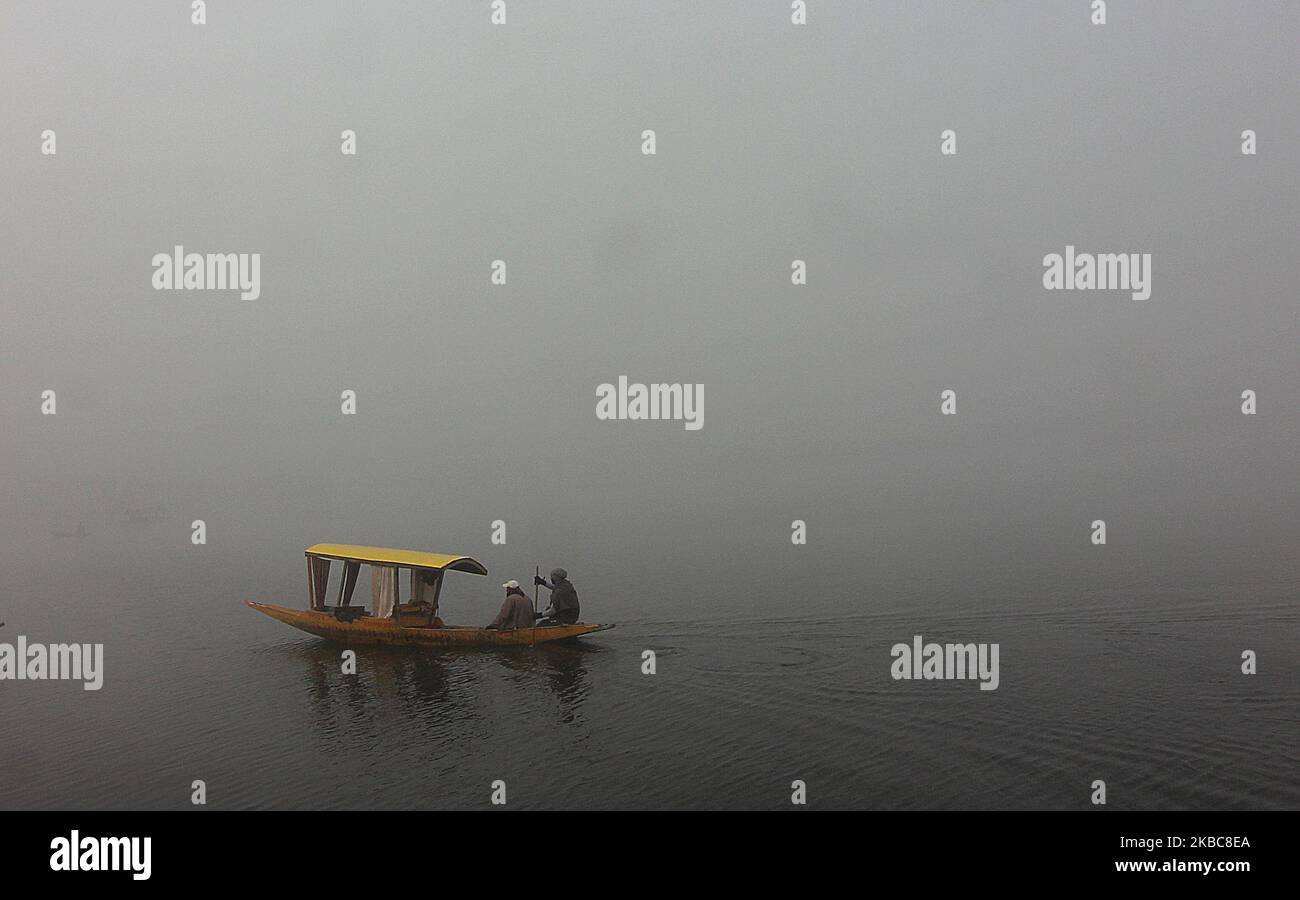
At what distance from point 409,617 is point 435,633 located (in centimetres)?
104

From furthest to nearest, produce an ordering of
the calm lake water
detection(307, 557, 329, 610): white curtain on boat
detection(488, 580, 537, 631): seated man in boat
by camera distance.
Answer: detection(307, 557, 329, 610): white curtain on boat → detection(488, 580, 537, 631): seated man in boat → the calm lake water

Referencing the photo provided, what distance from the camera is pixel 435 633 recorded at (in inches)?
1207

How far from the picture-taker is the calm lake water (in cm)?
2131

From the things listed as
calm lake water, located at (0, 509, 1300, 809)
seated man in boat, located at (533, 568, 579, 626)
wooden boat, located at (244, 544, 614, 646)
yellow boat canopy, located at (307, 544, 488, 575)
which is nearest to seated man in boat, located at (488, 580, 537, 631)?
wooden boat, located at (244, 544, 614, 646)

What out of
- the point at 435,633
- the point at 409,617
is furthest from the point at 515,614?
the point at 409,617

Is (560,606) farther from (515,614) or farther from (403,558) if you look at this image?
(403,558)

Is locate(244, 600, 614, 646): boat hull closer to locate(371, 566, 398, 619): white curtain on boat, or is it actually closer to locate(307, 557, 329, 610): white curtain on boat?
locate(371, 566, 398, 619): white curtain on boat

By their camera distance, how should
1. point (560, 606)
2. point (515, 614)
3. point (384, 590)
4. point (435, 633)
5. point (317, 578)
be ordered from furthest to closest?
point (317, 578)
point (384, 590)
point (560, 606)
point (435, 633)
point (515, 614)

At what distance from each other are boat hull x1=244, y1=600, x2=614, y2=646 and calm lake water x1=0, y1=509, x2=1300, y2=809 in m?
0.46

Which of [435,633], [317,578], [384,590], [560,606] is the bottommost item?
[435,633]

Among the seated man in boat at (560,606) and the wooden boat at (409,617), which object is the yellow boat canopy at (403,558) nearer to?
the wooden boat at (409,617)

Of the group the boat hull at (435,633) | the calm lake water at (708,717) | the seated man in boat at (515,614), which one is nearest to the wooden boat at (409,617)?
the boat hull at (435,633)
